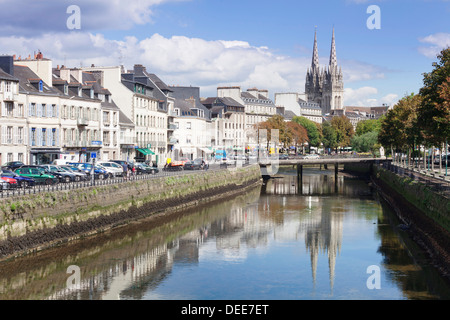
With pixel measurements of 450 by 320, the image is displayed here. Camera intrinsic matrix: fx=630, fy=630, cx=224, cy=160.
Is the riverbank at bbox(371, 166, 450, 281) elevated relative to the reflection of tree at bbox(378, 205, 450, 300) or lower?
elevated

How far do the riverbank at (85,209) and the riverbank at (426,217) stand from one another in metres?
17.8

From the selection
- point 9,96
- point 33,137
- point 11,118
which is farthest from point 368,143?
point 9,96

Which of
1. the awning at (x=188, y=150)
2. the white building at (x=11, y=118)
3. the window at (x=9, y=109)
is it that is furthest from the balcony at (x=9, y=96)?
the awning at (x=188, y=150)

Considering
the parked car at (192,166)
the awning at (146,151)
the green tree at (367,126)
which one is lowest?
the parked car at (192,166)

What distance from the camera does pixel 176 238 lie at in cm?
3850

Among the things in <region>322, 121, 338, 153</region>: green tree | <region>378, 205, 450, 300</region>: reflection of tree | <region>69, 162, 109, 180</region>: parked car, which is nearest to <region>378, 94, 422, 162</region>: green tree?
<region>378, 205, 450, 300</region>: reflection of tree

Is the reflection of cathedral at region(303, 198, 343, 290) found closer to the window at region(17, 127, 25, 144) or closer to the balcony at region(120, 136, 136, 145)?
the window at region(17, 127, 25, 144)

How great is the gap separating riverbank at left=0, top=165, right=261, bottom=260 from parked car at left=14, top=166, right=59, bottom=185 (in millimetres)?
3956

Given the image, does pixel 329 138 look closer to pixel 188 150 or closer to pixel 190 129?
pixel 188 150

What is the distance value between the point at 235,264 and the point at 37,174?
16.7 metres

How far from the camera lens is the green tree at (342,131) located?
171163 mm

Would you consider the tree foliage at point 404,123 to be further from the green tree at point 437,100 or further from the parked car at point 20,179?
the parked car at point 20,179

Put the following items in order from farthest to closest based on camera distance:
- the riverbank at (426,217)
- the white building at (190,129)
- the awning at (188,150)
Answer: the awning at (188,150) < the white building at (190,129) < the riverbank at (426,217)

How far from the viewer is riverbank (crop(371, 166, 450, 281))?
3155cm
